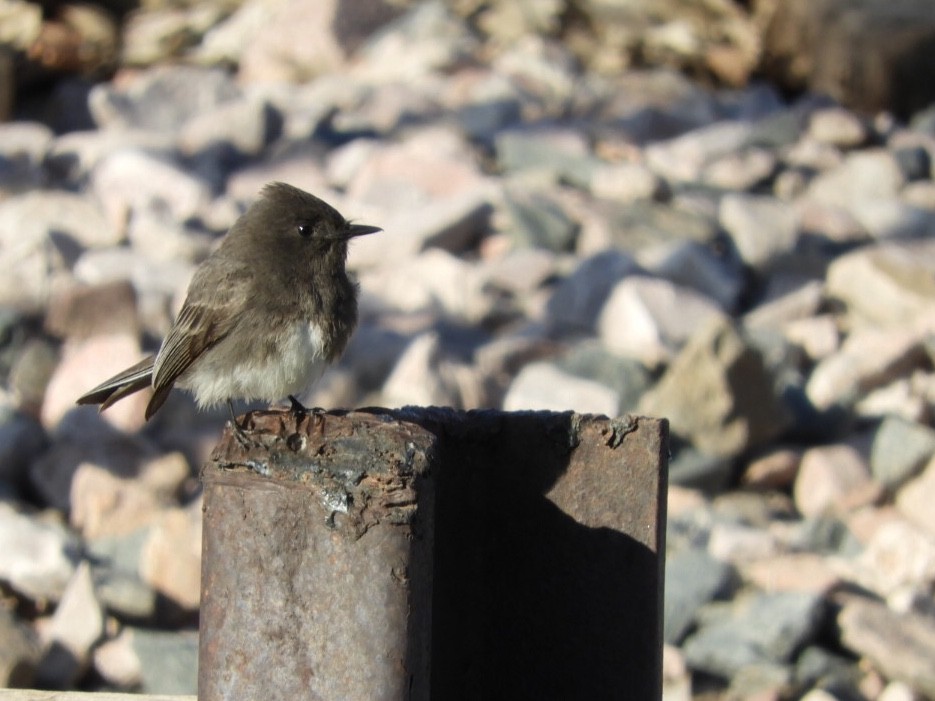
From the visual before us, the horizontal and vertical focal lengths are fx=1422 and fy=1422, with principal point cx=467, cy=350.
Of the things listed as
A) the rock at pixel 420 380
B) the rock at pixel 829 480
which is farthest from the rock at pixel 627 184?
the rock at pixel 829 480

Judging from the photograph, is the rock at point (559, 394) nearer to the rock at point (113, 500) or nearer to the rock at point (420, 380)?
the rock at point (420, 380)

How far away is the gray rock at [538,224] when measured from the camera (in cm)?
623

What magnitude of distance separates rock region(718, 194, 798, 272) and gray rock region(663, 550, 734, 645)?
8.25 ft

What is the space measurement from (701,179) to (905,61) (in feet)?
8.73

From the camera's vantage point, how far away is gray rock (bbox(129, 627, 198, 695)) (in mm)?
3645

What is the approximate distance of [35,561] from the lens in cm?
406

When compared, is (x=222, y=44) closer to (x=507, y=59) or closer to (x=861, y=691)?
(x=507, y=59)

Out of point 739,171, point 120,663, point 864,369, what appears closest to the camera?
point 120,663

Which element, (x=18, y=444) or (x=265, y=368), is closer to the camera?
(x=265, y=368)

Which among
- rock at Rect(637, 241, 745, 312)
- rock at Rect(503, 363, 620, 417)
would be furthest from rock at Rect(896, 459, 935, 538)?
rock at Rect(637, 241, 745, 312)

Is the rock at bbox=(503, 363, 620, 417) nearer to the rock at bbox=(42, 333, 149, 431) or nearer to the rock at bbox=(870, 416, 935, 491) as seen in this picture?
the rock at bbox=(870, 416, 935, 491)

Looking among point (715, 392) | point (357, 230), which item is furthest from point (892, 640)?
point (357, 230)

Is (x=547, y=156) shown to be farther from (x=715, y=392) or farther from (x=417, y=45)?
(x=715, y=392)

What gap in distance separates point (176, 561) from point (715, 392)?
1.96 m
